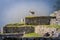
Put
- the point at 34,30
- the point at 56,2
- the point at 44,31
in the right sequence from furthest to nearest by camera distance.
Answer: the point at 56,2 → the point at 34,30 → the point at 44,31

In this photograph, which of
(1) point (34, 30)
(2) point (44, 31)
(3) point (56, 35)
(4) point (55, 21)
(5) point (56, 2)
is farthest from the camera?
(5) point (56, 2)

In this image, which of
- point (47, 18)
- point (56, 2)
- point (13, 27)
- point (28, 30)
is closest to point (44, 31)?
point (28, 30)

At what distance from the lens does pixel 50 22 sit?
265 inches

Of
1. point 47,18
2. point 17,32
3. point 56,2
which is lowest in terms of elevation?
point 17,32

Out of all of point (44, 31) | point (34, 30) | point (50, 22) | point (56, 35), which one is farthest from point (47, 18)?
point (56, 35)

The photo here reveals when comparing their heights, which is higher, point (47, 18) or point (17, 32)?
point (47, 18)

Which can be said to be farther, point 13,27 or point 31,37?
point 13,27

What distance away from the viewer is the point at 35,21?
22.0 ft

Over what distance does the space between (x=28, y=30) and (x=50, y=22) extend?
46.7 inches

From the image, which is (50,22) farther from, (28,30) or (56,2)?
(56,2)

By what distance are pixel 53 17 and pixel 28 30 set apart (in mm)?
1416

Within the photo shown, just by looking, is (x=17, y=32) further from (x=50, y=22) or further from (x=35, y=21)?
(x=50, y=22)

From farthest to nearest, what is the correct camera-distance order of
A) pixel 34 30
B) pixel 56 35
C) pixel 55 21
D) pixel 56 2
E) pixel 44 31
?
pixel 56 2
pixel 55 21
pixel 34 30
pixel 44 31
pixel 56 35

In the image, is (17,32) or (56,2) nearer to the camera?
(17,32)
